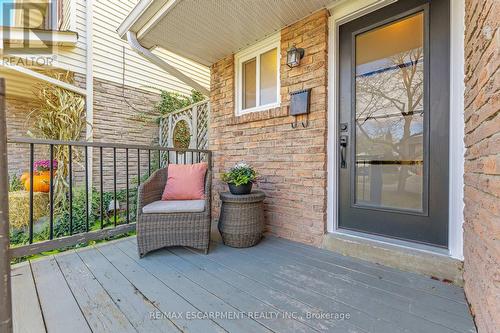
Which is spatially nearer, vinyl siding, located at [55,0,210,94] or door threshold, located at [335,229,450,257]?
door threshold, located at [335,229,450,257]

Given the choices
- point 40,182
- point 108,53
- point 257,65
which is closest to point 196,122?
point 257,65

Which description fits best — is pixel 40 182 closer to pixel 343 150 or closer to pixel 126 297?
pixel 126 297

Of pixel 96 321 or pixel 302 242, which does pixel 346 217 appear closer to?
pixel 302 242

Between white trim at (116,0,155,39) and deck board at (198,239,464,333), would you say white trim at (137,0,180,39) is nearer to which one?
white trim at (116,0,155,39)

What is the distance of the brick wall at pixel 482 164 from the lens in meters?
0.94

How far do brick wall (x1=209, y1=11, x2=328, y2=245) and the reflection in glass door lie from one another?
12.7 inches

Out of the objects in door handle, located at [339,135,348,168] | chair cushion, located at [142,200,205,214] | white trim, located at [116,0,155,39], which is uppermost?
white trim, located at [116,0,155,39]

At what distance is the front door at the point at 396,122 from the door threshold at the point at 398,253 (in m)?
0.07

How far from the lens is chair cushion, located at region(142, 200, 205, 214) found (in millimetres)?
2096

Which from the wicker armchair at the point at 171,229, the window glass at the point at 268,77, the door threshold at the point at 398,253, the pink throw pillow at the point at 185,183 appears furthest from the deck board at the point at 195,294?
the window glass at the point at 268,77

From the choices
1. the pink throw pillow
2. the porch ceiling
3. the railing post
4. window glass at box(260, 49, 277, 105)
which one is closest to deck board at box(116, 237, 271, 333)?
the pink throw pillow

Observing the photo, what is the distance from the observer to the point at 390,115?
2.03 metres

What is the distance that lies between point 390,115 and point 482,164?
976mm

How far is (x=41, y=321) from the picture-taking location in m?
1.28
